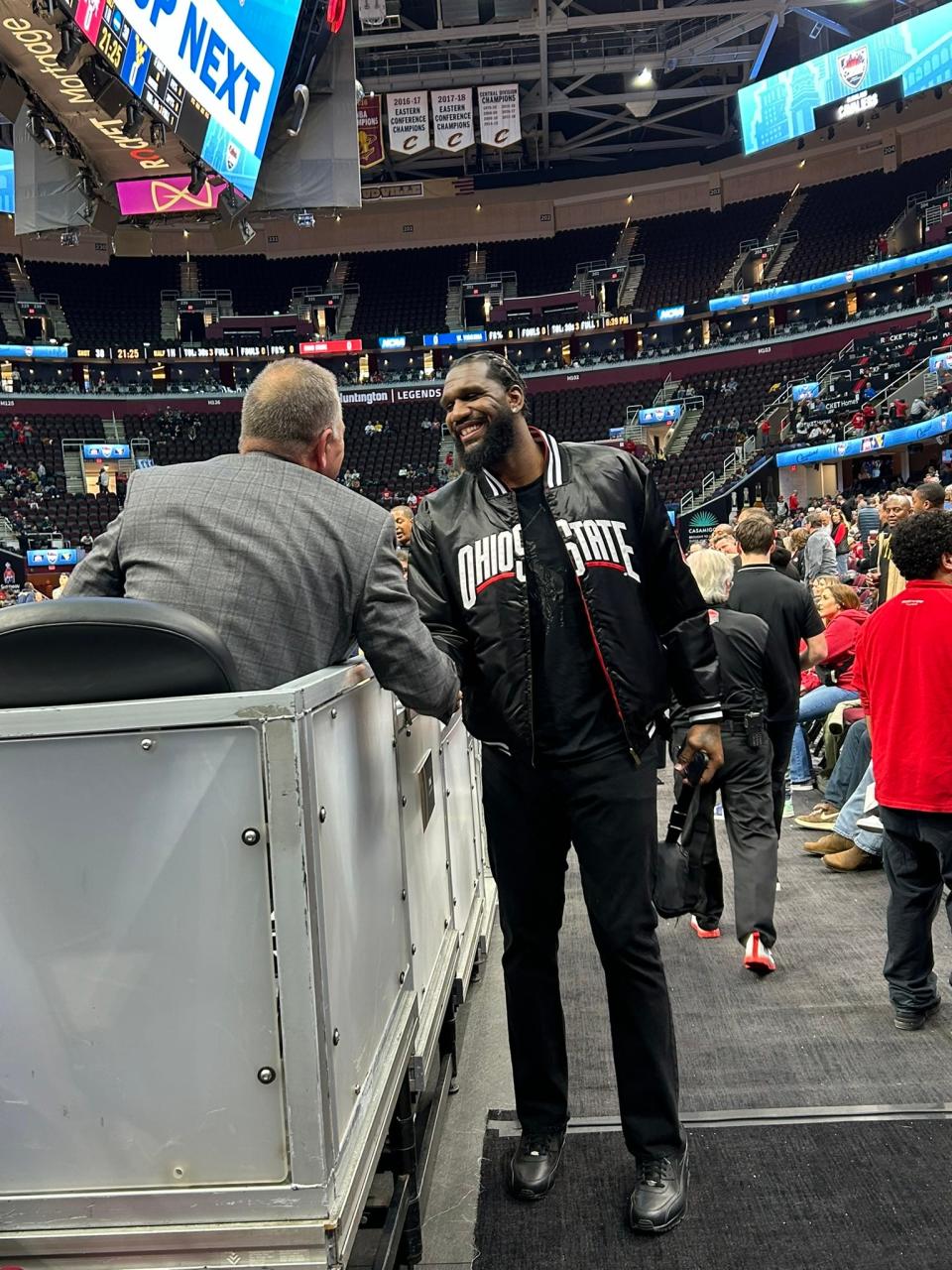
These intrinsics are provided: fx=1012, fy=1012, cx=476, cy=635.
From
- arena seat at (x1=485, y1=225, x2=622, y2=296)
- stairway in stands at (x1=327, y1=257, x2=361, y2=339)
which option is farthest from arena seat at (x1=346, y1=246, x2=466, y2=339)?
arena seat at (x1=485, y1=225, x2=622, y2=296)

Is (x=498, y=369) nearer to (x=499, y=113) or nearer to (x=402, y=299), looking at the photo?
(x=499, y=113)

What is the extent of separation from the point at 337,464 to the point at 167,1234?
1.30 m

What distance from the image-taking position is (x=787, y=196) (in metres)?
33.0

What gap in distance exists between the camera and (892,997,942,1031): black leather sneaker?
2945mm

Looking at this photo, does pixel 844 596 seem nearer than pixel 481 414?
No

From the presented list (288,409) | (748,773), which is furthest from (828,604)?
(288,409)

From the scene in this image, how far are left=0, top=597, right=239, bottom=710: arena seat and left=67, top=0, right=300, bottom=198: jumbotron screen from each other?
8.07m

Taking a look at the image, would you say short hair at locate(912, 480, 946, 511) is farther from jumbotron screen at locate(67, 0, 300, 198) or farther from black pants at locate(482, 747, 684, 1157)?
jumbotron screen at locate(67, 0, 300, 198)

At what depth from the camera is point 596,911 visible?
2.08 metres

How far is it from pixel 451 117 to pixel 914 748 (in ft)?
85.0

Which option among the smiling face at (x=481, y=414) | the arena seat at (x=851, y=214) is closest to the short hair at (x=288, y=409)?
the smiling face at (x=481, y=414)

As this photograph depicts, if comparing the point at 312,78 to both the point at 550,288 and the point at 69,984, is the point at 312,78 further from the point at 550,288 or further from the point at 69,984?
the point at 550,288

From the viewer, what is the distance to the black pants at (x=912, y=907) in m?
2.95

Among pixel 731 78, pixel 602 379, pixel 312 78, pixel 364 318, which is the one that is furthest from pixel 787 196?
pixel 312 78
